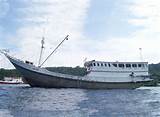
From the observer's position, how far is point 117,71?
10250 cm

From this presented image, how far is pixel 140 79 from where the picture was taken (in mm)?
105062

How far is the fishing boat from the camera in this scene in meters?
96.2

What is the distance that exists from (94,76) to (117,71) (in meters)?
6.58

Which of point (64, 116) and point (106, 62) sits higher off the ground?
point (106, 62)

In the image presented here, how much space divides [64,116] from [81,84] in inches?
Result: 2563

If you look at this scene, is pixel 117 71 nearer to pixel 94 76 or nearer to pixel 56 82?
pixel 94 76

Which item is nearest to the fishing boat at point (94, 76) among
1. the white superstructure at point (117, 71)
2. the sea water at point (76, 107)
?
the white superstructure at point (117, 71)

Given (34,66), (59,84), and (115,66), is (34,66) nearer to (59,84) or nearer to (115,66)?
(59,84)

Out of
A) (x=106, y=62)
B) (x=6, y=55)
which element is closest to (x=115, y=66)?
(x=106, y=62)

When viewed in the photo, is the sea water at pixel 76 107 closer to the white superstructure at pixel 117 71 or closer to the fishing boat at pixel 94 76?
the fishing boat at pixel 94 76

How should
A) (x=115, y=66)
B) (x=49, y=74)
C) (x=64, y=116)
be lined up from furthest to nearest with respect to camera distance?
(x=115, y=66)
(x=49, y=74)
(x=64, y=116)

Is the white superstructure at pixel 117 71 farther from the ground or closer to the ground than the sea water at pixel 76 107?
farther from the ground

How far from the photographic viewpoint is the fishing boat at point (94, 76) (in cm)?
9619

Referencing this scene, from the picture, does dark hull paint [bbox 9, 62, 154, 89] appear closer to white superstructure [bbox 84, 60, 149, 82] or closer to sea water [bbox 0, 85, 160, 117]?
white superstructure [bbox 84, 60, 149, 82]
